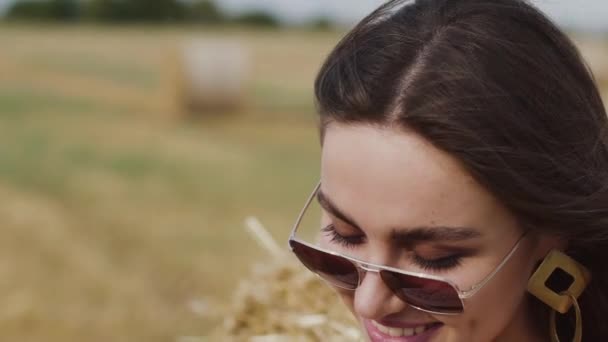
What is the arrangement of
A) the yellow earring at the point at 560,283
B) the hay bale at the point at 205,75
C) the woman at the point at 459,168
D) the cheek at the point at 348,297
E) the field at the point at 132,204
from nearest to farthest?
the woman at the point at 459,168, the yellow earring at the point at 560,283, the cheek at the point at 348,297, the field at the point at 132,204, the hay bale at the point at 205,75

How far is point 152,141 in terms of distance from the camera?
39.5 ft

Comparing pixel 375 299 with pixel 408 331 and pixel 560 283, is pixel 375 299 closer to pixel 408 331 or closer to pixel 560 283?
pixel 408 331

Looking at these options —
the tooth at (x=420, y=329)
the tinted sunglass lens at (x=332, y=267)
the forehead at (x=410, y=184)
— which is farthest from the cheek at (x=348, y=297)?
the forehead at (x=410, y=184)

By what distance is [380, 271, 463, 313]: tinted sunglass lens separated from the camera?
1907mm

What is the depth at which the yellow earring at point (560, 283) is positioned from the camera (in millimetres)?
1995

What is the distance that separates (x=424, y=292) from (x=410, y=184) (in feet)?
0.69

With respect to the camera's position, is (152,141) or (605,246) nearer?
(605,246)

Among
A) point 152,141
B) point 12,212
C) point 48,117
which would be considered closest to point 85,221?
point 12,212

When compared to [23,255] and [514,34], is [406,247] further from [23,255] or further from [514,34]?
[23,255]

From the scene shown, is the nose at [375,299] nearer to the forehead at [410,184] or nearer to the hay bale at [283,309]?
the forehead at [410,184]

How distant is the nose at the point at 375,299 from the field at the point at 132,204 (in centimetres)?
101

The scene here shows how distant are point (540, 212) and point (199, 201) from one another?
7.12m

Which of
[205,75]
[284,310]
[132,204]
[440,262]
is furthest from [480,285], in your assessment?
[205,75]

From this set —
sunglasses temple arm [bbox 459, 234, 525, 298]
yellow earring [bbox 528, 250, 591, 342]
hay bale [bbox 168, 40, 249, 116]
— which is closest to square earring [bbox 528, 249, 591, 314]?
yellow earring [bbox 528, 250, 591, 342]
